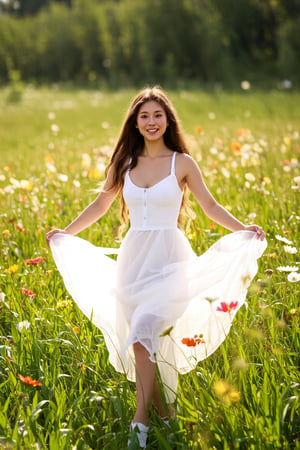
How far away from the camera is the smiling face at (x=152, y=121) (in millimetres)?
3107

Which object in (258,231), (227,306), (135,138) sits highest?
(135,138)

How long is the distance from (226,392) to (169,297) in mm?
463

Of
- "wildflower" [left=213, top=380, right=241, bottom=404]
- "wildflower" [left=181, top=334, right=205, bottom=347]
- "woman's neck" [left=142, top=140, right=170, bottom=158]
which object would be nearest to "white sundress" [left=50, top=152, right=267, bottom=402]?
"wildflower" [left=181, top=334, right=205, bottom=347]

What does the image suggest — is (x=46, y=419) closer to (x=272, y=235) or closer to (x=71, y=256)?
(x=71, y=256)

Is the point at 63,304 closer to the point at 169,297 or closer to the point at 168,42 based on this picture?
the point at 169,297

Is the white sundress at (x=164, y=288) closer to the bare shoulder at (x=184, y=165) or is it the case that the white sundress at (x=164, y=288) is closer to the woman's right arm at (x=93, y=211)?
the bare shoulder at (x=184, y=165)

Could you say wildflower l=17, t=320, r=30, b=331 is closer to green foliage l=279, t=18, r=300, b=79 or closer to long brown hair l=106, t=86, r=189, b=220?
long brown hair l=106, t=86, r=189, b=220

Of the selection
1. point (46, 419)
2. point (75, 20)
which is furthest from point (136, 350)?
point (75, 20)

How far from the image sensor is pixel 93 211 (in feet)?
10.8

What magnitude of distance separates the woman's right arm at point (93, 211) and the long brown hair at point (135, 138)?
0.11ft

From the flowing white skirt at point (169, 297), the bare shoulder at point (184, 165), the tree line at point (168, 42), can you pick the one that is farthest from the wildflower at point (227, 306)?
the tree line at point (168, 42)

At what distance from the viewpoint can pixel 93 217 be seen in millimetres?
3299

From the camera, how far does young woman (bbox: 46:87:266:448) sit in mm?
2652

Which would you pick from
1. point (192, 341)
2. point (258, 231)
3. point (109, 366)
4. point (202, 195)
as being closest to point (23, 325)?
point (109, 366)
